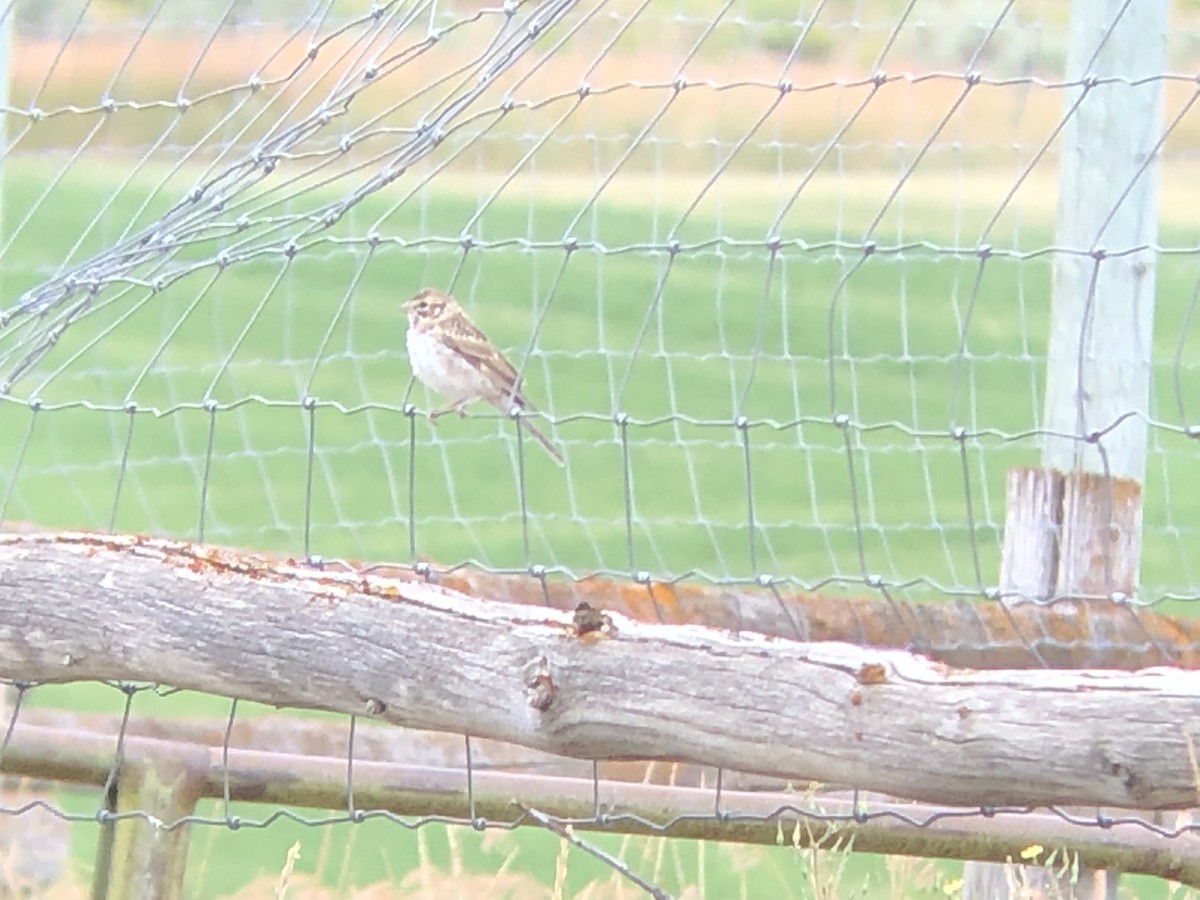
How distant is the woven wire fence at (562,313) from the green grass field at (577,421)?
6 centimetres

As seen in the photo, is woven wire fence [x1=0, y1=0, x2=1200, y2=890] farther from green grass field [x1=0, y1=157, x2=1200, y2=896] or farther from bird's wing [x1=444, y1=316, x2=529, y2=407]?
bird's wing [x1=444, y1=316, x2=529, y2=407]

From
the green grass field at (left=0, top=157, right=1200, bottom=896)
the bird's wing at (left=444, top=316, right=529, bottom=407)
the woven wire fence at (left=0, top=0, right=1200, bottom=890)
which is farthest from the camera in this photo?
the green grass field at (left=0, top=157, right=1200, bottom=896)

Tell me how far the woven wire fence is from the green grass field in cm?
6

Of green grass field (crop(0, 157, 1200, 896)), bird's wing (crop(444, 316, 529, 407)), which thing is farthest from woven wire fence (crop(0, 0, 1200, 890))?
bird's wing (crop(444, 316, 529, 407))

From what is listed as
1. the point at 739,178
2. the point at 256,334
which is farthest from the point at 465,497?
the point at 739,178

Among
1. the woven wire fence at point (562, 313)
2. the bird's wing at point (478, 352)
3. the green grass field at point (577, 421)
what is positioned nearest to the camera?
the woven wire fence at point (562, 313)

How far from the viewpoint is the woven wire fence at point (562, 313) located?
277cm

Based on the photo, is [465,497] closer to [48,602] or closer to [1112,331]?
[1112,331]

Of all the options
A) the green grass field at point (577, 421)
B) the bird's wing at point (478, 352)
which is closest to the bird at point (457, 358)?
the bird's wing at point (478, 352)

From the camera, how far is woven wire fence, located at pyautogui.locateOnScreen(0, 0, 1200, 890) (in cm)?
277

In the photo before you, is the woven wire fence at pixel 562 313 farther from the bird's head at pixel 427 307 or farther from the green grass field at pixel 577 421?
the bird's head at pixel 427 307

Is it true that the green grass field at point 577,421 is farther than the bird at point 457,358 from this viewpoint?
Yes

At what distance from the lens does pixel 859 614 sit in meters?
3.56

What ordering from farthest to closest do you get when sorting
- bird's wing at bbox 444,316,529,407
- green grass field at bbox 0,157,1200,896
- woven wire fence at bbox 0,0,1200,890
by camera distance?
green grass field at bbox 0,157,1200,896, bird's wing at bbox 444,316,529,407, woven wire fence at bbox 0,0,1200,890
